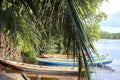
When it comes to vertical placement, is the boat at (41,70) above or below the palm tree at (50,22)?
below

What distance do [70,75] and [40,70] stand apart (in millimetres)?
1734

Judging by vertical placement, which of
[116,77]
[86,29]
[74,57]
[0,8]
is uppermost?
[0,8]

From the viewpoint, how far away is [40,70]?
18250mm

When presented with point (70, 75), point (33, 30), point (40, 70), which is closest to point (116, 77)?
point (70, 75)

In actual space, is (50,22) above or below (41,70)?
above

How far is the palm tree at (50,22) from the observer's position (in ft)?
9.25

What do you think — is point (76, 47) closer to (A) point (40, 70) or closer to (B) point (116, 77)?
(A) point (40, 70)

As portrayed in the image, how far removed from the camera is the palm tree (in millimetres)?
2820

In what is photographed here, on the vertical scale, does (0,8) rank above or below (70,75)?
above

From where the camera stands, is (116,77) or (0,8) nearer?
(0,8)

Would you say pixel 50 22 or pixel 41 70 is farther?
pixel 41 70

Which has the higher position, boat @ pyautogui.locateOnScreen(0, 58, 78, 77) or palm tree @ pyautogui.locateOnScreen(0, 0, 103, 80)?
palm tree @ pyautogui.locateOnScreen(0, 0, 103, 80)

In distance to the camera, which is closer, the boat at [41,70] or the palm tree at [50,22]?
the palm tree at [50,22]

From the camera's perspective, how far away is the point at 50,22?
3.26 m
